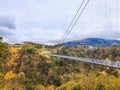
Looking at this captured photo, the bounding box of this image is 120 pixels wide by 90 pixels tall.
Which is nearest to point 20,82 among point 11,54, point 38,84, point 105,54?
point 38,84

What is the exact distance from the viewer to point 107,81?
28141 millimetres

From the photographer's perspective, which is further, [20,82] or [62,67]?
[62,67]

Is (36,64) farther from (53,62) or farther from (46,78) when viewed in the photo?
(46,78)

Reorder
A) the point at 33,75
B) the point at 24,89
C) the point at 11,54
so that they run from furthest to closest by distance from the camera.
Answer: the point at 11,54, the point at 33,75, the point at 24,89

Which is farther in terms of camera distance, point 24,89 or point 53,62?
point 53,62

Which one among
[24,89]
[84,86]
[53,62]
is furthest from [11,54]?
[84,86]

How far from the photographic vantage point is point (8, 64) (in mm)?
68062

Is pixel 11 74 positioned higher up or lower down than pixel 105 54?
lower down

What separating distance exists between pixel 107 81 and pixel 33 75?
28700mm

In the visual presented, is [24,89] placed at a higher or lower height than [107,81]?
lower

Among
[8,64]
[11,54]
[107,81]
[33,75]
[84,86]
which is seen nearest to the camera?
[107,81]

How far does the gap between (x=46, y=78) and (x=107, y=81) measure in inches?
1049

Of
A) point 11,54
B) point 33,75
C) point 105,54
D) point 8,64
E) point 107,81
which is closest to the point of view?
point 107,81

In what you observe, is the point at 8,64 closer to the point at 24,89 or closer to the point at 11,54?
the point at 11,54
